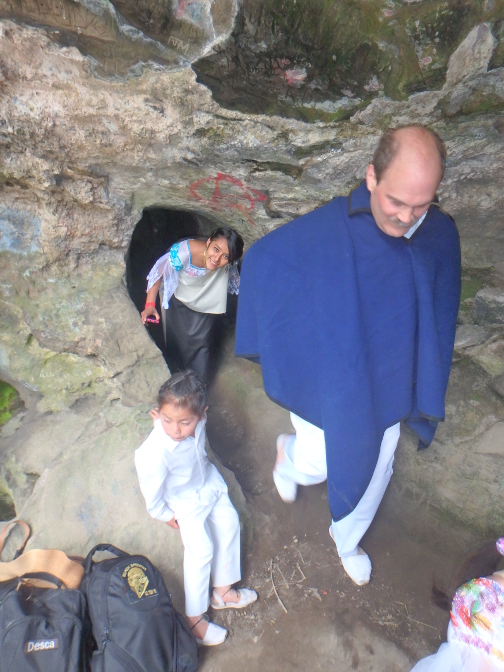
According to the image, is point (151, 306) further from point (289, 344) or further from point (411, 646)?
point (411, 646)

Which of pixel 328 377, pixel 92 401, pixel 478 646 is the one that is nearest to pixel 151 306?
pixel 92 401

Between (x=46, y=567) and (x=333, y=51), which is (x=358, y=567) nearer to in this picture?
(x=46, y=567)

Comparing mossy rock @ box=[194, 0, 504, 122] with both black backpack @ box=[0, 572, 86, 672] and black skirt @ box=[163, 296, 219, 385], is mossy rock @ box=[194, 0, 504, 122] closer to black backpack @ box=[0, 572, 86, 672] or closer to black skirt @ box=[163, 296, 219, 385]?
black skirt @ box=[163, 296, 219, 385]

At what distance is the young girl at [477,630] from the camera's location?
161 centimetres

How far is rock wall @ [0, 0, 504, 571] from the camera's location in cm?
219

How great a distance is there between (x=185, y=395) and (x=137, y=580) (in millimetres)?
851

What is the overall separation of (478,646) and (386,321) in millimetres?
1244

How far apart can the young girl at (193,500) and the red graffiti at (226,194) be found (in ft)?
3.54

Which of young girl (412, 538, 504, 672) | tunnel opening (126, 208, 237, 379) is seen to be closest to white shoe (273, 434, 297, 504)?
young girl (412, 538, 504, 672)

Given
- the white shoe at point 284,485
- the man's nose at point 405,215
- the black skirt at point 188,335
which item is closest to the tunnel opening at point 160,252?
the black skirt at point 188,335

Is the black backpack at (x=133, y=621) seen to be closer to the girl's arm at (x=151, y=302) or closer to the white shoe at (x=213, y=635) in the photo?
the white shoe at (x=213, y=635)

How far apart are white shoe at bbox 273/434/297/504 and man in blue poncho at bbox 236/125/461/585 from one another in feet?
1.51

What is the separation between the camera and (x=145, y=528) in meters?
2.60

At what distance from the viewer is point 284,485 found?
113 inches
